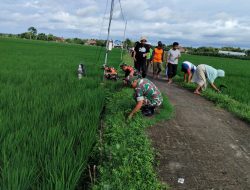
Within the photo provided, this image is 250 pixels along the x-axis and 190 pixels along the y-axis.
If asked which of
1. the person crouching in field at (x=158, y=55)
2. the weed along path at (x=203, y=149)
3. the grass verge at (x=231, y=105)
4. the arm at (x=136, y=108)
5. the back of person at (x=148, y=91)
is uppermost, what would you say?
the person crouching in field at (x=158, y=55)

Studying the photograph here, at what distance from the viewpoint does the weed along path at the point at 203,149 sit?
3.72m

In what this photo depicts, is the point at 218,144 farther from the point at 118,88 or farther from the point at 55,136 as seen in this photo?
the point at 118,88

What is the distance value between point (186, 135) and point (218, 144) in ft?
1.66

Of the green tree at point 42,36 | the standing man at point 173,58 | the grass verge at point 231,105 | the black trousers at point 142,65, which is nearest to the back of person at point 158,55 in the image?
the standing man at point 173,58

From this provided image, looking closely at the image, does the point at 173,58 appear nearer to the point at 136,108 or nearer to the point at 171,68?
the point at 171,68

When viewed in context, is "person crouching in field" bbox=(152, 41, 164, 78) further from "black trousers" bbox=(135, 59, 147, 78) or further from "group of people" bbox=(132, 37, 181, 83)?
"black trousers" bbox=(135, 59, 147, 78)

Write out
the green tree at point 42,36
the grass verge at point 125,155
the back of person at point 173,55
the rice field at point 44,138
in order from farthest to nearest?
the green tree at point 42,36
the back of person at point 173,55
the grass verge at point 125,155
the rice field at point 44,138

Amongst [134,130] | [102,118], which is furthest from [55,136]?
[102,118]

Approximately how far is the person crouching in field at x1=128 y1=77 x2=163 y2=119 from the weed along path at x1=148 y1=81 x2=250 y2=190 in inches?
16.8

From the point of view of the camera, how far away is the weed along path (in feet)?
12.2

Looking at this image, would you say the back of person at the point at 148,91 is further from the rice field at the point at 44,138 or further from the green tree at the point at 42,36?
the green tree at the point at 42,36

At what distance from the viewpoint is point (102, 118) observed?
17.8ft

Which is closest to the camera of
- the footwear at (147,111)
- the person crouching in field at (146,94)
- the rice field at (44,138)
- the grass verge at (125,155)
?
the rice field at (44,138)

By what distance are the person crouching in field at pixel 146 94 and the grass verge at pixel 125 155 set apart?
383mm
